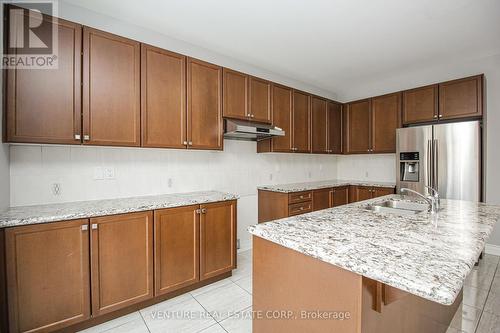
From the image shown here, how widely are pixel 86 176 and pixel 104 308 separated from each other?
1.13 meters

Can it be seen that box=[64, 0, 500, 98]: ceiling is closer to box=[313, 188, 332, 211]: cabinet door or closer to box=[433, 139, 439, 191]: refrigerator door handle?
box=[433, 139, 439, 191]: refrigerator door handle

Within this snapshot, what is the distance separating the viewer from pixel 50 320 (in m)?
1.62

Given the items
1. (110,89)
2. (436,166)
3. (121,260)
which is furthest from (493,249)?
(110,89)

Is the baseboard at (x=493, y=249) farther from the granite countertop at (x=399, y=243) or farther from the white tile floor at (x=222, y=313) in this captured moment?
the granite countertop at (x=399, y=243)

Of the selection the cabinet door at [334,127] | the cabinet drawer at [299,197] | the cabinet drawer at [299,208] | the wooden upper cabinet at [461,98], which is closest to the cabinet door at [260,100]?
the cabinet drawer at [299,197]

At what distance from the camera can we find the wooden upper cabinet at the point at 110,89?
6.37 ft

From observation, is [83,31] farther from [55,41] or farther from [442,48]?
[442,48]

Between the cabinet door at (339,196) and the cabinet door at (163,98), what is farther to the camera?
the cabinet door at (339,196)

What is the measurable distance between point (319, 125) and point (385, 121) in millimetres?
1060

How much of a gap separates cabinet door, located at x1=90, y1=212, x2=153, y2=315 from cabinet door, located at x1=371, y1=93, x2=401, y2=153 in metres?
3.67

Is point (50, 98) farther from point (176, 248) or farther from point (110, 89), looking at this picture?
point (176, 248)

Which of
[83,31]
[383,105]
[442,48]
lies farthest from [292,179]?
[83,31]

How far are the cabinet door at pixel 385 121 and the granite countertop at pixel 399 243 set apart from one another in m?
2.35

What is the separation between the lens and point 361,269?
2.61 ft
